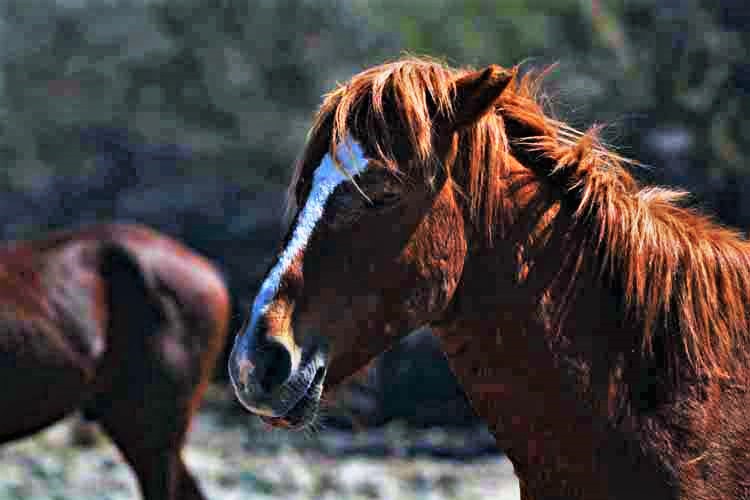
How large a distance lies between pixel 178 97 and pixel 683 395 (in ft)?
33.7

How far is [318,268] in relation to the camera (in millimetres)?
2160

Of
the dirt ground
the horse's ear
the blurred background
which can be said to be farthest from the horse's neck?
the blurred background

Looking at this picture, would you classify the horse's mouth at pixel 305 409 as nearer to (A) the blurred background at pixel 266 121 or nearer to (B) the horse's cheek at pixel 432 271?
(B) the horse's cheek at pixel 432 271

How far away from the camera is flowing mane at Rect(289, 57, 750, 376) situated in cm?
224

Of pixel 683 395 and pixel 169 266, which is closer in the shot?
pixel 683 395

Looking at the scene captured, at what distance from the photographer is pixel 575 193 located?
7.66ft

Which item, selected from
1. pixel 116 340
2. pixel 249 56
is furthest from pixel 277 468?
pixel 249 56

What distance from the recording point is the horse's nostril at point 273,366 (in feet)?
6.85

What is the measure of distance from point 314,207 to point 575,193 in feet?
1.75

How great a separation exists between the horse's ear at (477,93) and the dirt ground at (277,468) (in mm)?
4967

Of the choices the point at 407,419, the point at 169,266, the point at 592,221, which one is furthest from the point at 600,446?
the point at 407,419

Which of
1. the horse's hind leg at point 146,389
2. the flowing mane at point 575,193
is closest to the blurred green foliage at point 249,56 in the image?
the horse's hind leg at point 146,389

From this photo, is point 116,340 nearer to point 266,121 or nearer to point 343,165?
point 343,165

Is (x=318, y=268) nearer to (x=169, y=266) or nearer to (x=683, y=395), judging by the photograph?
(x=683, y=395)
